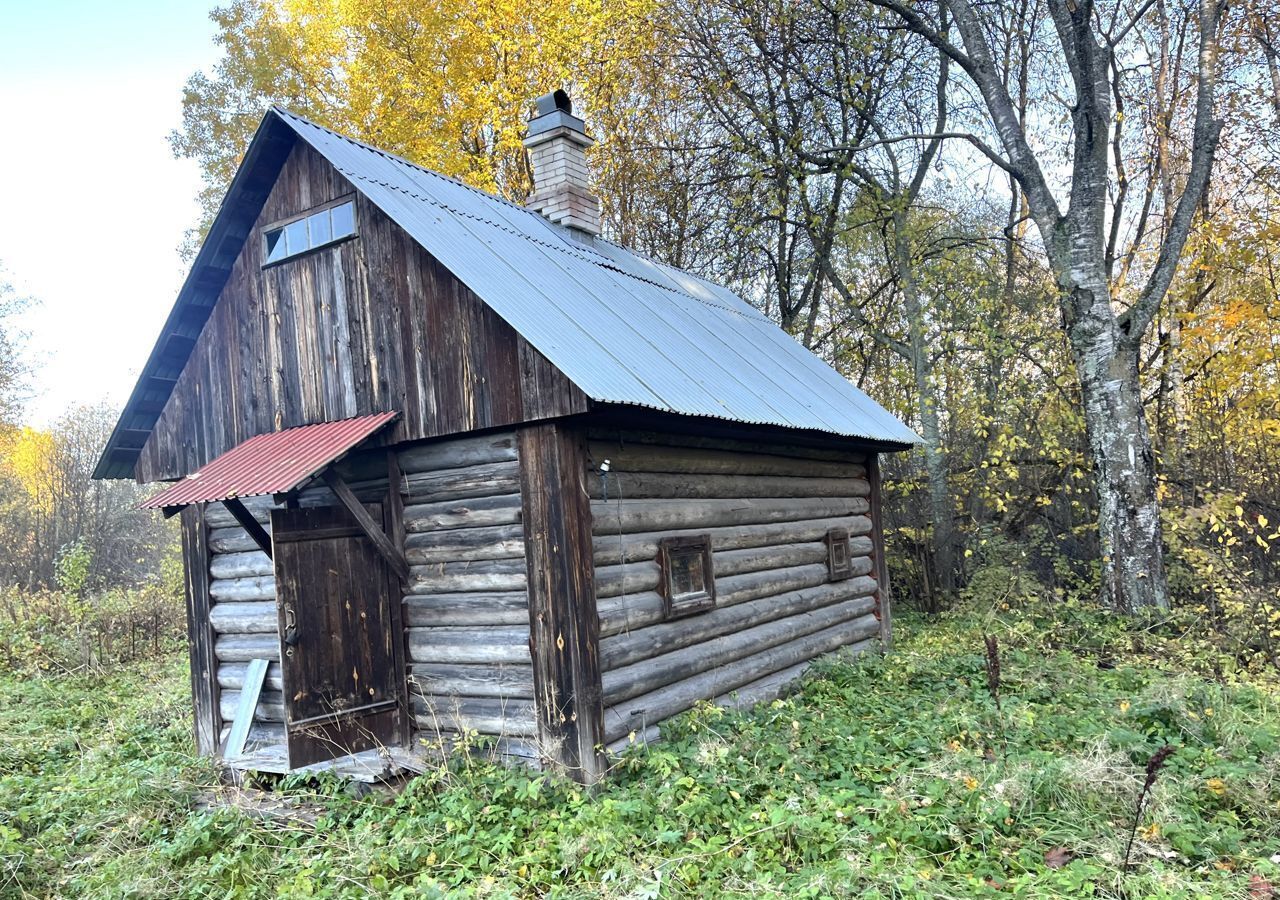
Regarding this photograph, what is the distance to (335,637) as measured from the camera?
23.7 feet

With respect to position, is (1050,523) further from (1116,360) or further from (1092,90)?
(1092,90)

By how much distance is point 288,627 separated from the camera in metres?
6.95

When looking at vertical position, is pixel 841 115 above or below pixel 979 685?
above

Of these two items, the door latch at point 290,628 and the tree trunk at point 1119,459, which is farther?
the tree trunk at point 1119,459

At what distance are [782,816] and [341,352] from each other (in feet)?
18.0

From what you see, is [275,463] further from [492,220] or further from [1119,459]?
[1119,459]

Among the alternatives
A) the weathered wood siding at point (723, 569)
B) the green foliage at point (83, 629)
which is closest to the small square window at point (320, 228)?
the weathered wood siding at point (723, 569)

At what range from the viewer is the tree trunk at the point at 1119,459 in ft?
38.1

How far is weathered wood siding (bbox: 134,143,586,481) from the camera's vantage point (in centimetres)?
690

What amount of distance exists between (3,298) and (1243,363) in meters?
34.0

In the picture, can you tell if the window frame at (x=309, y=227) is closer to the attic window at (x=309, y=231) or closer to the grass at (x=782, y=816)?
the attic window at (x=309, y=231)

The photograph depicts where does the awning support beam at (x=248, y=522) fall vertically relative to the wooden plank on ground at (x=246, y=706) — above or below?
above

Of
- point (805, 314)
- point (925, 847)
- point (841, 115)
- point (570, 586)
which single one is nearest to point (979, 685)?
point (925, 847)

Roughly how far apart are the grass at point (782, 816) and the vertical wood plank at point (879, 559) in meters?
3.56
